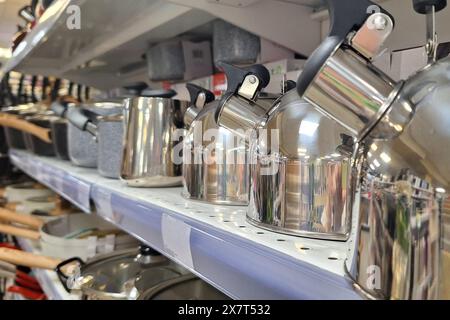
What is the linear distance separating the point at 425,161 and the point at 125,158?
0.64 m

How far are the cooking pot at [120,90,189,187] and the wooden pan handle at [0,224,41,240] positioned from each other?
0.74 m

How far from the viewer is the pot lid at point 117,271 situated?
2.64 feet

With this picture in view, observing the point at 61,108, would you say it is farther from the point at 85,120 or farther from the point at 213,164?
the point at 213,164

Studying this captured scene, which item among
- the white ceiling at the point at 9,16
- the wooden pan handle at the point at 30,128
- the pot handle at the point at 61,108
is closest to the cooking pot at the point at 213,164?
the pot handle at the point at 61,108

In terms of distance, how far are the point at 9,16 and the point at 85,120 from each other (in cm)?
221

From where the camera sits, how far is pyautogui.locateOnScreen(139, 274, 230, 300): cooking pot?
77 centimetres

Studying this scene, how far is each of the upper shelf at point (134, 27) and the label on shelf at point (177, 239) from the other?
1.33ft

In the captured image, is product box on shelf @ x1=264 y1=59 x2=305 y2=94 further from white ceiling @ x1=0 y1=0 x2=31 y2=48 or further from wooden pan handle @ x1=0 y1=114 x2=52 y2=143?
white ceiling @ x1=0 y1=0 x2=31 y2=48

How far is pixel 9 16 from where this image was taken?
280cm

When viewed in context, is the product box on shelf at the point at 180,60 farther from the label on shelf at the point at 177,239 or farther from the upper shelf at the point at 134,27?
the label on shelf at the point at 177,239

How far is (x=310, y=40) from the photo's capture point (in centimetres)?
86


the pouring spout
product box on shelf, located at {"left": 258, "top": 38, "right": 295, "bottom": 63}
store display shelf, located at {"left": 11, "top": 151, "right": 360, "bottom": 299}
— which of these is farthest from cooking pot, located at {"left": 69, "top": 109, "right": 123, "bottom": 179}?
the pouring spout
